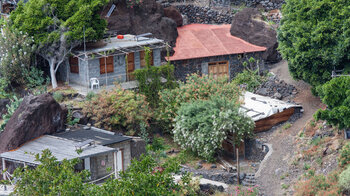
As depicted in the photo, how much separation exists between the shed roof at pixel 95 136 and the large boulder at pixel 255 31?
45.7ft

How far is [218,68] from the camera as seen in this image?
3916 centimetres

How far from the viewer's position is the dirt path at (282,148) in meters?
27.0

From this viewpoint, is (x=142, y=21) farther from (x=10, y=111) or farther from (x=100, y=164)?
(x=100, y=164)

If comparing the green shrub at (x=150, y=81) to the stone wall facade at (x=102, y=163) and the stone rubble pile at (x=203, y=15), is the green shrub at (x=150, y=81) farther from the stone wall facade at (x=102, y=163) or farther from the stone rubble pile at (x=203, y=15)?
the stone rubble pile at (x=203, y=15)

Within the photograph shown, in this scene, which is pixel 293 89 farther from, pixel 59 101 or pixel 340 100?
pixel 59 101

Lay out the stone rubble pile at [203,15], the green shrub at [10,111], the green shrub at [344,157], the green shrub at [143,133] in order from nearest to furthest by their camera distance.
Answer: the green shrub at [344,157]
the green shrub at [10,111]
the green shrub at [143,133]
the stone rubble pile at [203,15]

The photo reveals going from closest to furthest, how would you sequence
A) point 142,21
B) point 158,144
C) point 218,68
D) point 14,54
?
1. point 158,144
2. point 14,54
3. point 218,68
4. point 142,21

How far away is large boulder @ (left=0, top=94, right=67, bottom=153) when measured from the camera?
27.9 metres

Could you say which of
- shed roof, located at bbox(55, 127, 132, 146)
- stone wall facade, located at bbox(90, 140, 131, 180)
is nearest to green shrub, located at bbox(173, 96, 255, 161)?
shed roof, located at bbox(55, 127, 132, 146)

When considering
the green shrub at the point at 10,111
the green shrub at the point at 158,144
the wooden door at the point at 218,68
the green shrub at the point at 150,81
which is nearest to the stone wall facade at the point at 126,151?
the green shrub at the point at 158,144

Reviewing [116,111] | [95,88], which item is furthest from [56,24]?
[116,111]

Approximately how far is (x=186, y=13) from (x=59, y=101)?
14291mm

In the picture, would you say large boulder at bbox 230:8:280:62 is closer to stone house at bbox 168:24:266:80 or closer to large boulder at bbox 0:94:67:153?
stone house at bbox 168:24:266:80

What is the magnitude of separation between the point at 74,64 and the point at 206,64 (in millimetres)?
8649
